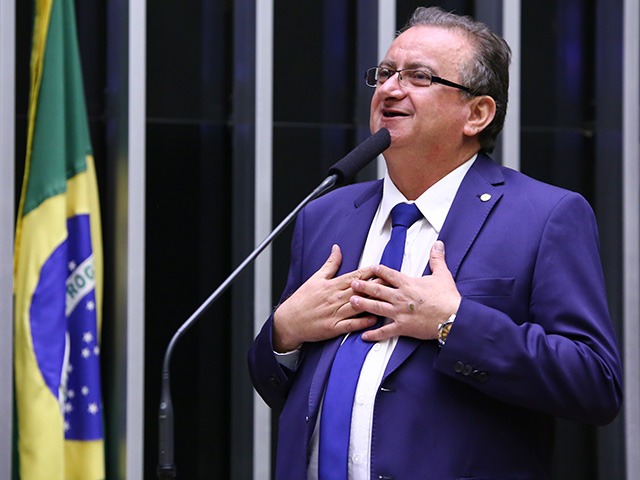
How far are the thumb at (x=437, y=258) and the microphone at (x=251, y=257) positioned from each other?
215 millimetres

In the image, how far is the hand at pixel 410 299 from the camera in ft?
6.77

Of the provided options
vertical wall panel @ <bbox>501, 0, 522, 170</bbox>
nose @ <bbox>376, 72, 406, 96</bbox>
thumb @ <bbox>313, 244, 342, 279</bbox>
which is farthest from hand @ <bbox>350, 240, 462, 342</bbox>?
vertical wall panel @ <bbox>501, 0, 522, 170</bbox>

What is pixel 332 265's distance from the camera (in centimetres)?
231

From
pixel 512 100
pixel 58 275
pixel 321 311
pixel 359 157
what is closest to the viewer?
pixel 359 157

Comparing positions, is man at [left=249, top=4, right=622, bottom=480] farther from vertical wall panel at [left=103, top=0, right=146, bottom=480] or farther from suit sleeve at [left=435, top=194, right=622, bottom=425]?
vertical wall panel at [left=103, top=0, right=146, bottom=480]

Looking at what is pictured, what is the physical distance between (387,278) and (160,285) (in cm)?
225

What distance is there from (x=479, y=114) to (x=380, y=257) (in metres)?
0.40

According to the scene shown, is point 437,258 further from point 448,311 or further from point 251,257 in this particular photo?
point 251,257

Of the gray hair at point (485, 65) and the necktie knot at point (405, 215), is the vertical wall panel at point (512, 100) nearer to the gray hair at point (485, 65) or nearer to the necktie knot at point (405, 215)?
the gray hair at point (485, 65)

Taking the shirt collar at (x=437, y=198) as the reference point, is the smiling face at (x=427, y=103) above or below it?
above

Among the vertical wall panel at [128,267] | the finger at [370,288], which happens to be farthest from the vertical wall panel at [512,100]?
the finger at [370,288]

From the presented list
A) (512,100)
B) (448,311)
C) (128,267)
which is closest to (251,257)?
(448,311)

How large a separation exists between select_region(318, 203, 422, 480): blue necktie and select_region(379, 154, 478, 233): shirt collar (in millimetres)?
108

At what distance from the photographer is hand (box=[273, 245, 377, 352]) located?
2.20 metres
